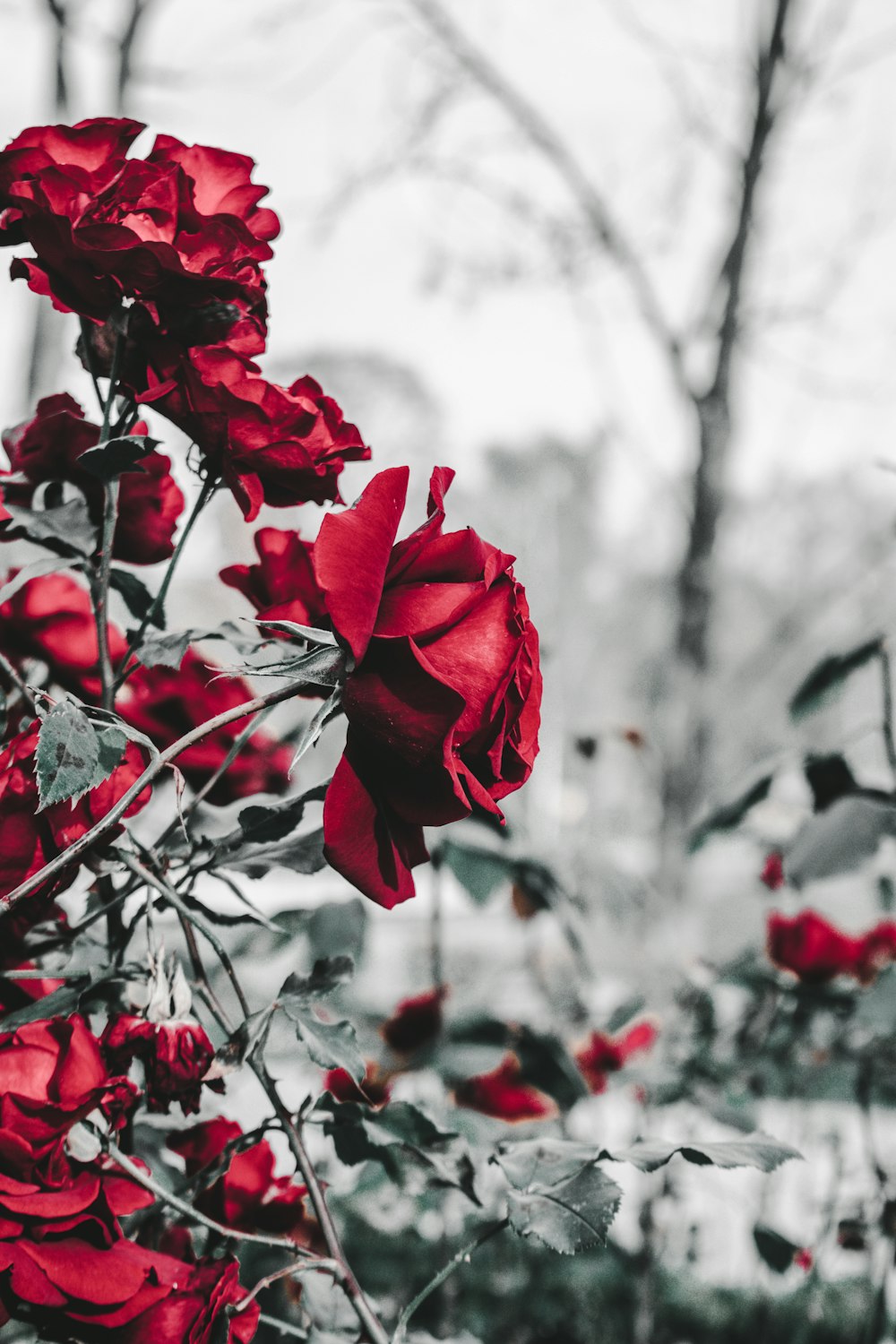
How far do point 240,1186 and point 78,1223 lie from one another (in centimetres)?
16

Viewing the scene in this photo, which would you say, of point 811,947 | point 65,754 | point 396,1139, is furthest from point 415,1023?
point 65,754

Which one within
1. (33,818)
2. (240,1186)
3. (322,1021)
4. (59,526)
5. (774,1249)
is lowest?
(774,1249)

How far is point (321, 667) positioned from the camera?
0.35 m

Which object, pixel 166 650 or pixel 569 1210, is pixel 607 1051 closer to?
pixel 569 1210

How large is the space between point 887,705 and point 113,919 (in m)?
0.56

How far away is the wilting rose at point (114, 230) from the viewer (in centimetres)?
38

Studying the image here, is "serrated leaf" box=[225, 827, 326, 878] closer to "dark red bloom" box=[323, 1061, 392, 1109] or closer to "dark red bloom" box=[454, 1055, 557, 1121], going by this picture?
"dark red bloom" box=[323, 1061, 392, 1109]

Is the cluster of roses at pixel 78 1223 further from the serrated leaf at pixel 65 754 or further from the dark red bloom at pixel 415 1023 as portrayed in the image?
the dark red bloom at pixel 415 1023

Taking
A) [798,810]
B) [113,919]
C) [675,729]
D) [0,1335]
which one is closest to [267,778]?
[113,919]

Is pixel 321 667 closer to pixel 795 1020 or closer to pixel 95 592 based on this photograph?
pixel 95 592

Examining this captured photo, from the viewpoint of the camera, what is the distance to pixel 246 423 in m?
0.40

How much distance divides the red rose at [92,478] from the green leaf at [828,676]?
0.53 m

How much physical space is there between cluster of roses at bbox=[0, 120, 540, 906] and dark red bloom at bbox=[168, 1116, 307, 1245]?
0.79ft

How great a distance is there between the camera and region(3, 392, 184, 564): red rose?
1.55 ft
